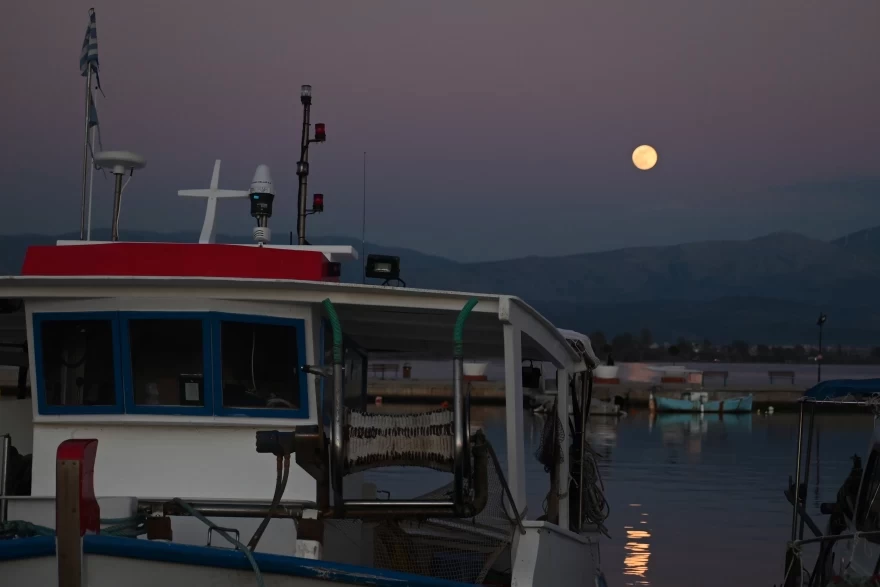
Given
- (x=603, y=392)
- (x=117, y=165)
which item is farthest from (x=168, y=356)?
(x=603, y=392)

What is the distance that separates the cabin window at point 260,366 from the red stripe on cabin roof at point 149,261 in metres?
0.51

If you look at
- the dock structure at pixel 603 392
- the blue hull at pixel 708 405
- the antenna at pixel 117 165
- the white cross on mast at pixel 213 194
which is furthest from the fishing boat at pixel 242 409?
the blue hull at pixel 708 405

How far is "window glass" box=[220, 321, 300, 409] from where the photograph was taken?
384 inches

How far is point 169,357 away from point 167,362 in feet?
0.15

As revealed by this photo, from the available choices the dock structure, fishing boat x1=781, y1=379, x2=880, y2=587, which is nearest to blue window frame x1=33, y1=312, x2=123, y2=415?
fishing boat x1=781, y1=379, x2=880, y2=587

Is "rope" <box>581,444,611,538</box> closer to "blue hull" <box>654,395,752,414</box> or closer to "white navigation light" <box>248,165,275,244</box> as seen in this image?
"white navigation light" <box>248,165,275,244</box>

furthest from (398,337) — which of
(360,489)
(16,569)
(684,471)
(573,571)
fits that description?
(684,471)

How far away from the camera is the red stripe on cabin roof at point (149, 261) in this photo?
9914 millimetres

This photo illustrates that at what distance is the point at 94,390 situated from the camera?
32.7 feet

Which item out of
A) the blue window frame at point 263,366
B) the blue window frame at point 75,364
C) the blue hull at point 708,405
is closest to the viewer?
the blue window frame at point 263,366

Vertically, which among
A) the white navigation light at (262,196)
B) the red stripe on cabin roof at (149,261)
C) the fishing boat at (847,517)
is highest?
the white navigation light at (262,196)

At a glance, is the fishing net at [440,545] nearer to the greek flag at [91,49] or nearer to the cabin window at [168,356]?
the cabin window at [168,356]

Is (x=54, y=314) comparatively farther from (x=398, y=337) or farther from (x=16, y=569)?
(x=398, y=337)

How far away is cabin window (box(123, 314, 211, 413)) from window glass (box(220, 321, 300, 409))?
213 mm
